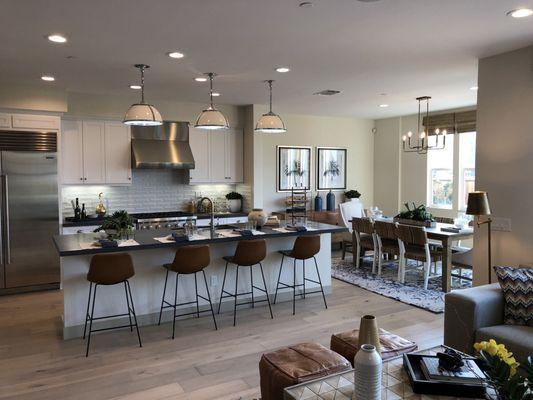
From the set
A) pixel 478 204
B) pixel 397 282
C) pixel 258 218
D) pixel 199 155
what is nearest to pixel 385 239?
pixel 397 282

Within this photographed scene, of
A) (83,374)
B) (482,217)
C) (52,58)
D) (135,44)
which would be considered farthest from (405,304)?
(52,58)

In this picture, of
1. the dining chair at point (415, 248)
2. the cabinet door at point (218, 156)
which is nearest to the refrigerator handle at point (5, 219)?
the cabinet door at point (218, 156)

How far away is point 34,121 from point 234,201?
11.2 feet


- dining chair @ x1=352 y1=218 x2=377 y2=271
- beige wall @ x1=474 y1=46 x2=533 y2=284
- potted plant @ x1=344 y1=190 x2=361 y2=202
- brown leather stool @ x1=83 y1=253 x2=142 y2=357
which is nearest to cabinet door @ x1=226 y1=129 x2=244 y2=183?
dining chair @ x1=352 y1=218 x2=377 y2=271

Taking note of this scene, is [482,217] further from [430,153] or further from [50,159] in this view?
[50,159]

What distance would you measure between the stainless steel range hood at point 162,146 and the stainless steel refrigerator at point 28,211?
1.25m

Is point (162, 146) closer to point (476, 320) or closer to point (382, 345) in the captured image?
point (382, 345)

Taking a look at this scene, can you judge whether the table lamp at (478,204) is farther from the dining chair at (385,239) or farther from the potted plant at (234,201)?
the potted plant at (234,201)

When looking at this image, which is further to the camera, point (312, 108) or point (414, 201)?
point (414, 201)

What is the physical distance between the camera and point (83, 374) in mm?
3602

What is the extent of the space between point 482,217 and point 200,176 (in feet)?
15.0

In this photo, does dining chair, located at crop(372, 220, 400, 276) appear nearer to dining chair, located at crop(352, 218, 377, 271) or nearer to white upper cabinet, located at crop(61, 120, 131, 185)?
dining chair, located at crop(352, 218, 377, 271)

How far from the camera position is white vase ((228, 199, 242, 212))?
7.96m

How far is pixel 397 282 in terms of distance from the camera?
643 centimetres
